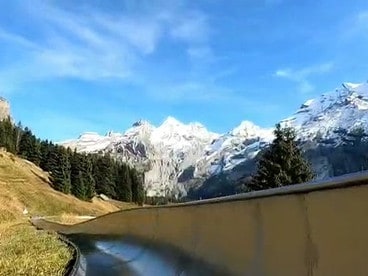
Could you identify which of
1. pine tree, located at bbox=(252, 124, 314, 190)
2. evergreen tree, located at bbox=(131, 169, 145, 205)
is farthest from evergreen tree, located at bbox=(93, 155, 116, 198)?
pine tree, located at bbox=(252, 124, 314, 190)

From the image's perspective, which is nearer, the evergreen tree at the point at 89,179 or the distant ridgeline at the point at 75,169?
the distant ridgeline at the point at 75,169

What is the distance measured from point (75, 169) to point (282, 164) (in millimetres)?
95408

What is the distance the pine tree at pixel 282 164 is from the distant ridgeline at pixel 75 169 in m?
81.5

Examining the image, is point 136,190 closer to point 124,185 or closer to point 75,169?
point 124,185

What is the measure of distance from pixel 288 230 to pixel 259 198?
110 cm

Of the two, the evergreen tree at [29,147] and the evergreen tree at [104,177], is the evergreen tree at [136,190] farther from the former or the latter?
the evergreen tree at [29,147]

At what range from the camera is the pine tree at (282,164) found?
52562 millimetres

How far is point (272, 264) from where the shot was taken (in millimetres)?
5477

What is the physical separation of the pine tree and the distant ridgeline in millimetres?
81545

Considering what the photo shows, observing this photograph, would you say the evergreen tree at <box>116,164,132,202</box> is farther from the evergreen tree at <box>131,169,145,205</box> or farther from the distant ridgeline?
the evergreen tree at <box>131,169,145,205</box>

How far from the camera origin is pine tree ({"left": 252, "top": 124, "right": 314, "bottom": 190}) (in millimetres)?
Answer: 52562

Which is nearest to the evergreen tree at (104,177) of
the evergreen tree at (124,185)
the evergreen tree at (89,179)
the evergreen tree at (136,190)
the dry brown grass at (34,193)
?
the evergreen tree at (124,185)

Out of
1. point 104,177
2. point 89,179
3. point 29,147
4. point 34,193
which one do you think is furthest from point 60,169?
point 34,193

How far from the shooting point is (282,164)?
176ft
